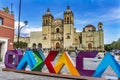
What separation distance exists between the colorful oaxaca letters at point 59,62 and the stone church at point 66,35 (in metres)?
60.5

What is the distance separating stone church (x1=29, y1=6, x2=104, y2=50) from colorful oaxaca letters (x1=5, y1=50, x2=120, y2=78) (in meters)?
60.5

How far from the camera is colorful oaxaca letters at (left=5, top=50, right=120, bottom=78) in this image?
32.7 feet

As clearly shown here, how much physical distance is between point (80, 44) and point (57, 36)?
10571 mm

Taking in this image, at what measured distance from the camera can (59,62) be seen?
37.8 feet

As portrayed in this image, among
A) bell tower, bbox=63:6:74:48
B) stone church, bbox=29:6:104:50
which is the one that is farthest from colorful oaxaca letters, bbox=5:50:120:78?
bell tower, bbox=63:6:74:48

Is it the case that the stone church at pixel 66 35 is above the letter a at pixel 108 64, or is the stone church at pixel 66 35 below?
above

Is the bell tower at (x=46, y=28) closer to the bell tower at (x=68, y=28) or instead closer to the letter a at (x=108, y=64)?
the bell tower at (x=68, y=28)

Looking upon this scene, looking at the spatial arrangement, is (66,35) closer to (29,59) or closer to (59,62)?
(29,59)

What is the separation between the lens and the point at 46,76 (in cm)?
1151

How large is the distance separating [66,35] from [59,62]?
2546 inches

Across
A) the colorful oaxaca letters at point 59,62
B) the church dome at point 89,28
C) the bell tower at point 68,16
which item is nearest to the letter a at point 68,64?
the colorful oaxaca letters at point 59,62

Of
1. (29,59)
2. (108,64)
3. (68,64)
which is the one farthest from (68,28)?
(108,64)

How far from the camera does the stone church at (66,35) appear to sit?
2970 inches

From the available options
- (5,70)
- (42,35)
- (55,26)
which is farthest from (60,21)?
(5,70)
